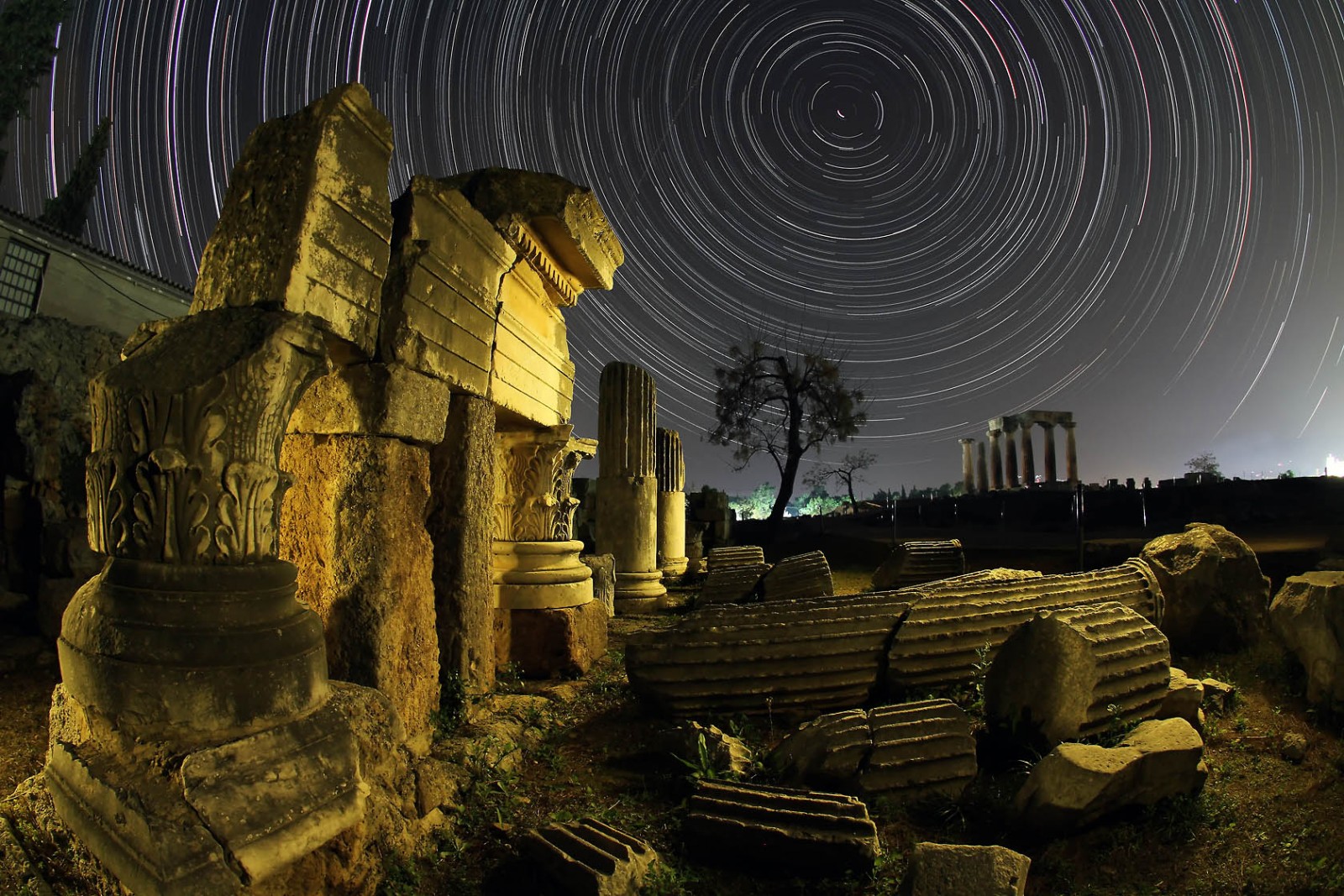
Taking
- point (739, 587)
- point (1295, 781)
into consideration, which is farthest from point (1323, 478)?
point (1295, 781)

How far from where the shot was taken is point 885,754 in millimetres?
3963

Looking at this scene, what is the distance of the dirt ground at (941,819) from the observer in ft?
10.3

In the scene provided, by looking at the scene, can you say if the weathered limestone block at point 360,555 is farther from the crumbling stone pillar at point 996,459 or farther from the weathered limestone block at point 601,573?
the crumbling stone pillar at point 996,459

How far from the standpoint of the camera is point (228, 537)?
257 centimetres

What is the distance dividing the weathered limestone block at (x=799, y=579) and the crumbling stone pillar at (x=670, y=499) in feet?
18.0

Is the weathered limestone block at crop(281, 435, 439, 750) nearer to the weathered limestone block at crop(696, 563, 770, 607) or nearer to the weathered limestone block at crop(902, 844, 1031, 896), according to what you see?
the weathered limestone block at crop(902, 844, 1031, 896)

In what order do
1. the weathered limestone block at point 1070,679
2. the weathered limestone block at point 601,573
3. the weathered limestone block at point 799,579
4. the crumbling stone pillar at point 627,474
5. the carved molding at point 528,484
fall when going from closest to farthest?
the weathered limestone block at point 1070,679
the carved molding at point 528,484
the weathered limestone block at point 799,579
the weathered limestone block at point 601,573
the crumbling stone pillar at point 627,474

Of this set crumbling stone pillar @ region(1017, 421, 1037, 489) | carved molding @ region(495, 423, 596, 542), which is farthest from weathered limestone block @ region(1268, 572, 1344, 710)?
crumbling stone pillar @ region(1017, 421, 1037, 489)

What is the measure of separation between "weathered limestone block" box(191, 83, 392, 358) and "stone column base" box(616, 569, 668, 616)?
8.61 metres

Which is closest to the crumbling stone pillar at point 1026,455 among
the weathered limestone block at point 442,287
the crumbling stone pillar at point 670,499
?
the crumbling stone pillar at point 670,499

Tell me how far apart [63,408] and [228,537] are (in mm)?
11889

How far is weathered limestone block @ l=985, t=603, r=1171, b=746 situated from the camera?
4.37m

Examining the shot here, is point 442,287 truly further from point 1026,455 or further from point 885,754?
point 1026,455

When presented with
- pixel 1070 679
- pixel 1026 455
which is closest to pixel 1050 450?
pixel 1026 455
